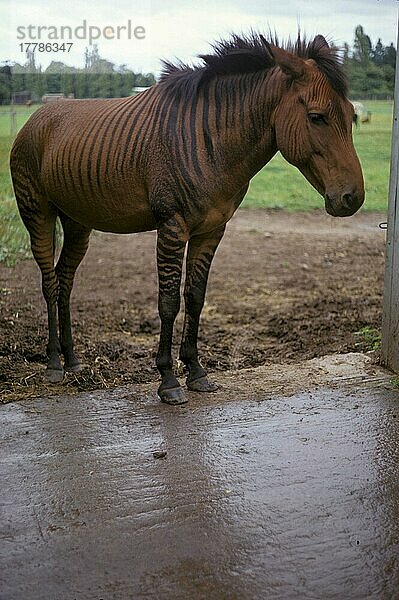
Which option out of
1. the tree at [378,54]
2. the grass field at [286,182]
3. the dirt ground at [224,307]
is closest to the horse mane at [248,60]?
the dirt ground at [224,307]

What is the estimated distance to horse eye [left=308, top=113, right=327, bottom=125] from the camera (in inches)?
128

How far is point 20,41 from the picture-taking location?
6.08 metres

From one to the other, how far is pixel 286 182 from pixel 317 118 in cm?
699

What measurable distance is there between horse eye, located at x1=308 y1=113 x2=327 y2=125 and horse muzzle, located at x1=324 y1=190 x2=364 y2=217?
0.34 m

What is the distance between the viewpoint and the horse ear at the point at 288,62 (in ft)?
10.6

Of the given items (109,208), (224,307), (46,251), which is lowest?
(224,307)

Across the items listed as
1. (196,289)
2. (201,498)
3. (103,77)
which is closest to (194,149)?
(196,289)

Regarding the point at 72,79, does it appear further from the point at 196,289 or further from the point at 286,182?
the point at 286,182

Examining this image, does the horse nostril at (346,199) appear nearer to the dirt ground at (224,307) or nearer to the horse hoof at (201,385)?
the horse hoof at (201,385)

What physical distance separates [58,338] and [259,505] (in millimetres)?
1983

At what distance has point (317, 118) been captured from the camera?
327 centimetres

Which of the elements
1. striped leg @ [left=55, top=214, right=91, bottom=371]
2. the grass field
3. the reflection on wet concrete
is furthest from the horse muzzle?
the grass field

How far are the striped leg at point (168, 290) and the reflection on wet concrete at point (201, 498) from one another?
0.10m

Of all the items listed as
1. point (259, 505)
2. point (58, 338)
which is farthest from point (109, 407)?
point (259, 505)
